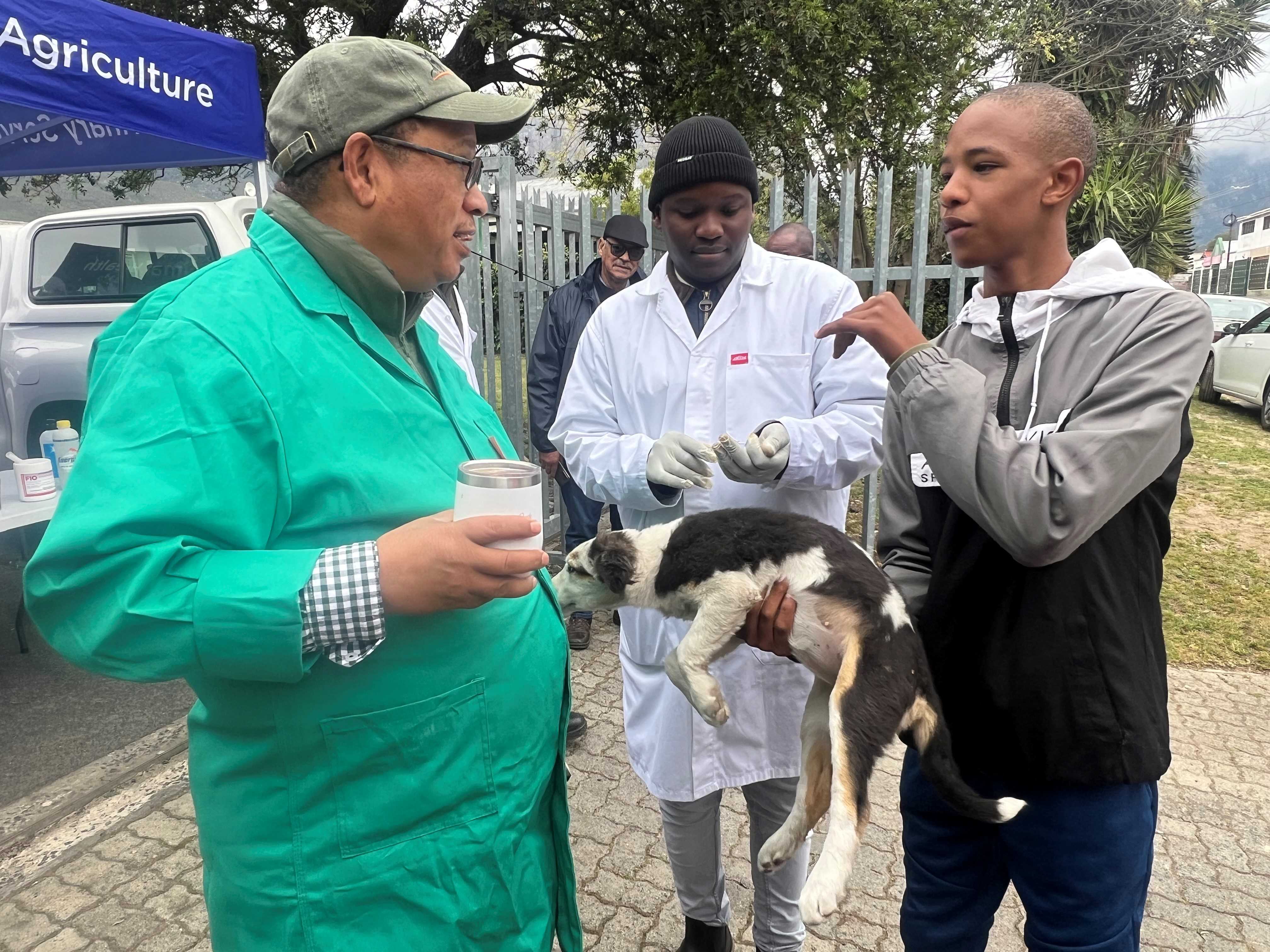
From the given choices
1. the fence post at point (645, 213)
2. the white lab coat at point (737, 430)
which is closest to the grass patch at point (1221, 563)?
the white lab coat at point (737, 430)

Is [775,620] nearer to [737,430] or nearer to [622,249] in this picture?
[737,430]

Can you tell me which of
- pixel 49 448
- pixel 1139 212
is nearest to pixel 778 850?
pixel 49 448

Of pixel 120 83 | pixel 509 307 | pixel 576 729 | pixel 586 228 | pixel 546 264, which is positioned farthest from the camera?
pixel 546 264

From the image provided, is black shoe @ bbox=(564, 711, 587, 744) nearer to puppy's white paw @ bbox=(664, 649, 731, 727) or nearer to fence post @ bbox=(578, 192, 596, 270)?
puppy's white paw @ bbox=(664, 649, 731, 727)

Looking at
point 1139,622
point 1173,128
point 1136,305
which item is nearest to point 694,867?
point 1139,622

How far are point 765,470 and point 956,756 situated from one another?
90 cm

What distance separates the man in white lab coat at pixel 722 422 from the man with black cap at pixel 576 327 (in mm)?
3202

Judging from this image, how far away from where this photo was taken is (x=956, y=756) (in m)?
1.90

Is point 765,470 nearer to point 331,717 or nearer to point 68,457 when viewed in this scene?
point 331,717

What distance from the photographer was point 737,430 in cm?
257

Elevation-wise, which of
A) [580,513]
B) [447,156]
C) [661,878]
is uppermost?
[447,156]

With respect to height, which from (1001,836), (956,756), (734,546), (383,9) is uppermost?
(383,9)

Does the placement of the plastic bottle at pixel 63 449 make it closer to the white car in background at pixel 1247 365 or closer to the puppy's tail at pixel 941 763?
the puppy's tail at pixel 941 763

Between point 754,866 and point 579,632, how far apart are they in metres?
3.12
